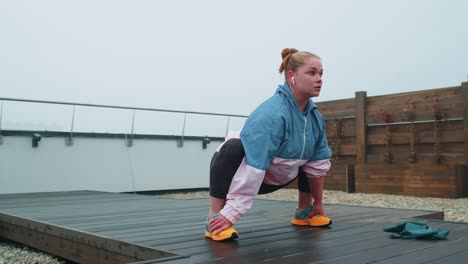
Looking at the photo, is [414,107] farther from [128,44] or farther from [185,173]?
[128,44]

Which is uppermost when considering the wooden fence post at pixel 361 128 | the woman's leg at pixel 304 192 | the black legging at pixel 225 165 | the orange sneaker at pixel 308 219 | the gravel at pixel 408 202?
the wooden fence post at pixel 361 128

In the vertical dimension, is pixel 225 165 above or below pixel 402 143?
below

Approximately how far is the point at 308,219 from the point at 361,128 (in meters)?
6.29

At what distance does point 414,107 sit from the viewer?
8281 mm

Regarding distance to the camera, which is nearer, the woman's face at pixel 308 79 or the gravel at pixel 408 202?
the woman's face at pixel 308 79

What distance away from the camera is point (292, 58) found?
2922 mm

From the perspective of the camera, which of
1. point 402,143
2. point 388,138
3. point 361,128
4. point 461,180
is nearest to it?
point 461,180

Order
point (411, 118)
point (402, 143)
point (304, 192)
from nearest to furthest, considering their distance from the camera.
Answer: point (304, 192) < point (411, 118) < point (402, 143)

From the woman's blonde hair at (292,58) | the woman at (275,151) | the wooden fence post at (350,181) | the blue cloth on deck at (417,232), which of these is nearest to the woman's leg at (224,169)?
the woman at (275,151)

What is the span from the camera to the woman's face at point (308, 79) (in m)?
2.83

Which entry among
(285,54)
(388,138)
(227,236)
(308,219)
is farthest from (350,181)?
(227,236)

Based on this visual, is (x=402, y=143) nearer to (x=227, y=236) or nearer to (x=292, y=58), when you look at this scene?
(x=292, y=58)

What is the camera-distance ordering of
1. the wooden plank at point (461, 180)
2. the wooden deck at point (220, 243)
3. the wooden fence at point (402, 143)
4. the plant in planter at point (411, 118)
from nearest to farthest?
the wooden deck at point (220, 243) < the wooden plank at point (461, 180) < the wooden fence at point (402, 143) < the plant in planter at point (411, 118)

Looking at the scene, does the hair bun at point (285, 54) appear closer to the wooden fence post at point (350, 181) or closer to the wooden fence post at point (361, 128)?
the wooden fence post at point (350, 181)
